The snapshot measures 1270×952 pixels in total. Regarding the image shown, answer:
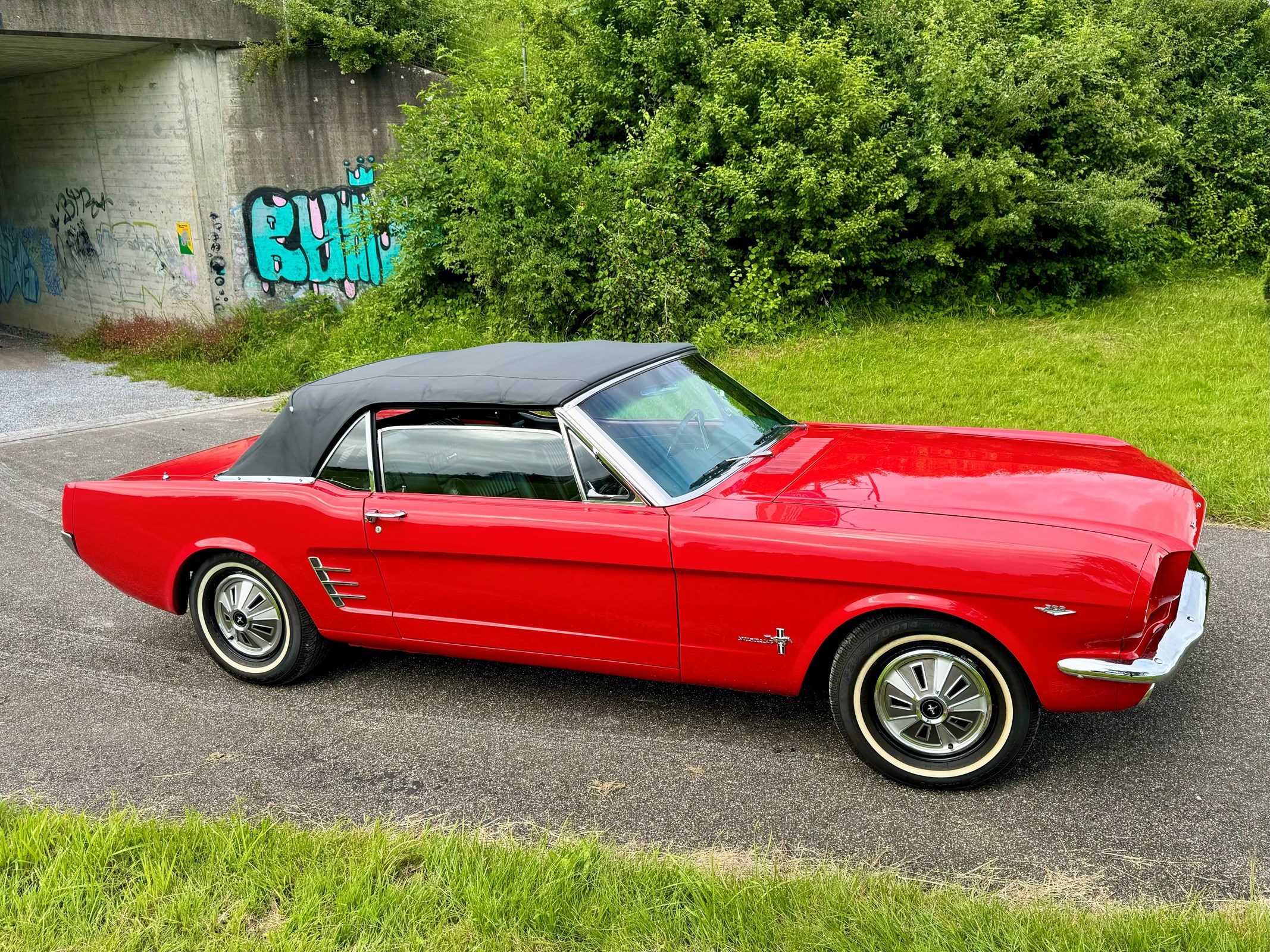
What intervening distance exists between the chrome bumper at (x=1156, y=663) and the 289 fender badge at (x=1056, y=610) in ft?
0.49

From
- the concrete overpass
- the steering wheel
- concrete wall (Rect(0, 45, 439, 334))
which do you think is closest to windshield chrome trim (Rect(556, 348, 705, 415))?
the steering wheel

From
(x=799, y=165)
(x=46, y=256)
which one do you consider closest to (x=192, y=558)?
(x=799, y=165)

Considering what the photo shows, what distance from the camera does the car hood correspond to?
355cm

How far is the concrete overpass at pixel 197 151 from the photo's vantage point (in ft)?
47.8

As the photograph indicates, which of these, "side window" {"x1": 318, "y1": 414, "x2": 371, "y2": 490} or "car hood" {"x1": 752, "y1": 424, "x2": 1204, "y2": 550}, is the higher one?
"side window" {"x1": 318, "y1": 414, "x2": 371, "y2": 490}

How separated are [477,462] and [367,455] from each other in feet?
1.81

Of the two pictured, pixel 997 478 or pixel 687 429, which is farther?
pixel 687 429

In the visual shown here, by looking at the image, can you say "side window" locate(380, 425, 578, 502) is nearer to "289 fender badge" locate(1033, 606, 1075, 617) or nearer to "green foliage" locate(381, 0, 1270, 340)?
"289 fender badge" locate(1033, 606, 1075, 617)

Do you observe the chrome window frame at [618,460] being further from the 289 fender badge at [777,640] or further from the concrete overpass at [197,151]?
the concrete overpass at [197,151]

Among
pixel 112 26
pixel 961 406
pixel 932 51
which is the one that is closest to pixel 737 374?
pixel 961 406

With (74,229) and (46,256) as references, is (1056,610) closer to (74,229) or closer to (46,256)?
(74,229)

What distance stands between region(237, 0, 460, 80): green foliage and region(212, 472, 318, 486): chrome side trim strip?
1205cm

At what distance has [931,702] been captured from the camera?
137 inches

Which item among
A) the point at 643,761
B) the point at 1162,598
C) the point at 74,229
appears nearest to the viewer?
the point at 1162,598
